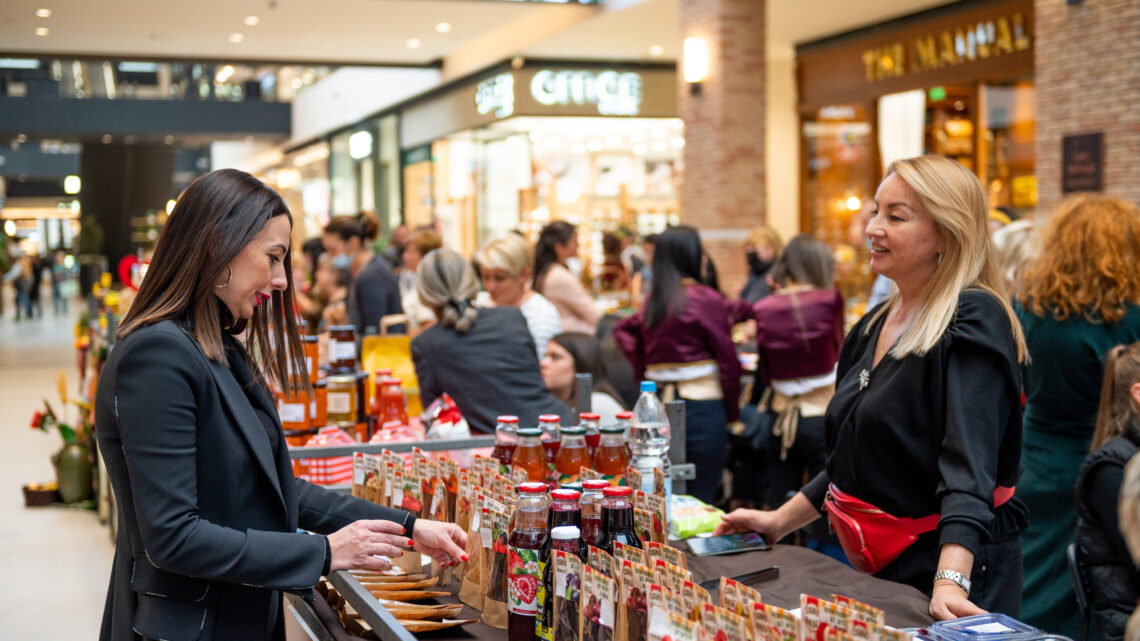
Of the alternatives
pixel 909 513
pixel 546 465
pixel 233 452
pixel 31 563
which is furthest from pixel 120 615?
pixel 31 563

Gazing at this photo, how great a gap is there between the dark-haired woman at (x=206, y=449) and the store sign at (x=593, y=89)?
1285 centimetres

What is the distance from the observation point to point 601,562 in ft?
5.81

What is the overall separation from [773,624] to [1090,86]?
7522 mm

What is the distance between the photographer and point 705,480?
192 inches

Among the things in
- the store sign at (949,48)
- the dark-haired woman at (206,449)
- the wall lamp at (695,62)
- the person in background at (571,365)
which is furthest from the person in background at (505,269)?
the store sign at (949,48)

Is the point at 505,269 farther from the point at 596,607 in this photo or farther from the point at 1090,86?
the point at 1090,86

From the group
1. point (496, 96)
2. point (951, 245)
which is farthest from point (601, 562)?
point (496, 96)

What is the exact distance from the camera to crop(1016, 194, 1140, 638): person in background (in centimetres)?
354

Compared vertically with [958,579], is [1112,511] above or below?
below

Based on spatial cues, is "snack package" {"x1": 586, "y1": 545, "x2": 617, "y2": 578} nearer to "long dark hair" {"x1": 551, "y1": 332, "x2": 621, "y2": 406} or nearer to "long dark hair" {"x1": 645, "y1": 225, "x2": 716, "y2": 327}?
"long dark hair" {"x1": 551, "y1": 332, "x2": 621, "y2": 406}

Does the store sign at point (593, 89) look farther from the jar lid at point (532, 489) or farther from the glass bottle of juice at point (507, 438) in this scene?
the jar lid at point (532, 489)

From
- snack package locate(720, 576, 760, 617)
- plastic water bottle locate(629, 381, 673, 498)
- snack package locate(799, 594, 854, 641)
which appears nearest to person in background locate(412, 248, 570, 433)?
plastic water bottle locate(629, 381, 673, 498)

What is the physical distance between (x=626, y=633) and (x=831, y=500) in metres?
0.84

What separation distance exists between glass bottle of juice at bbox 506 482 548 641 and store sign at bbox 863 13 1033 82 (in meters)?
9.93
